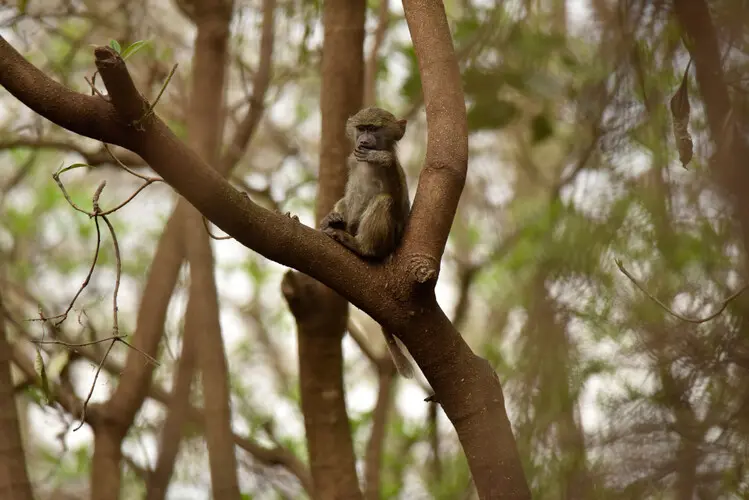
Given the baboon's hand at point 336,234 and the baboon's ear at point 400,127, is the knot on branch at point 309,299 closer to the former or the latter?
the baboon's hand at point 336,234

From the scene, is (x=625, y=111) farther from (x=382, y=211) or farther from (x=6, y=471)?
(x=6, y=471)

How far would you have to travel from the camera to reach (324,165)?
5.10 metres

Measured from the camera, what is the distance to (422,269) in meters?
3.17

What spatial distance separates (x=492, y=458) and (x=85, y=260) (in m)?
7.66

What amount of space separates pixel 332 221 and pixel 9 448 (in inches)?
78.4

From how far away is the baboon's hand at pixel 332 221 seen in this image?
4.72 metres

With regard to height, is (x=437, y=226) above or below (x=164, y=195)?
below

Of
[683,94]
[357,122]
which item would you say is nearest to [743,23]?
[683,94]

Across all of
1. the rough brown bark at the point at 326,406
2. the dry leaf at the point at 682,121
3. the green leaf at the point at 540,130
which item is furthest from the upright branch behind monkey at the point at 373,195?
the dry leaf at the point at 682,121

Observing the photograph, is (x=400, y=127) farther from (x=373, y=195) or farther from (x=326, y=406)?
(x=326, y=406)

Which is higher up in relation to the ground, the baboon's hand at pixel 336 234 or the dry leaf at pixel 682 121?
the baboon's hand at pixel 336 234

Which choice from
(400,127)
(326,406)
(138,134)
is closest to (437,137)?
(138,134)

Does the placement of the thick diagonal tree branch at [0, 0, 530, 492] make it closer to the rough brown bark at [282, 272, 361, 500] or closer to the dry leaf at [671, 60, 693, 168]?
the dry leaf at [671, 60, 693, 168]

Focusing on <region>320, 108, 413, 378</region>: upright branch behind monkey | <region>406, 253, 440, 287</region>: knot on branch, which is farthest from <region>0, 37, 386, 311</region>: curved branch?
<region>320, 108, 413, 378</region>: upright branch behind monkey
